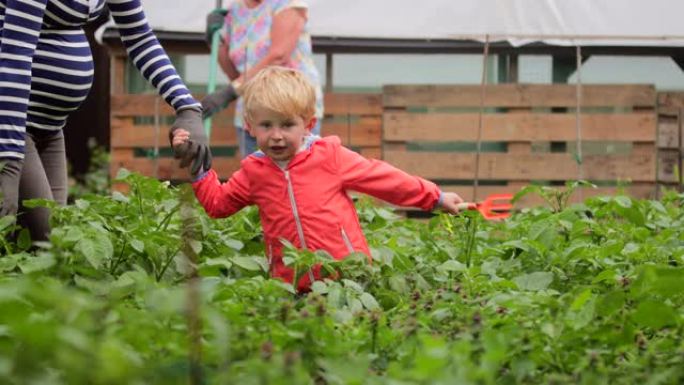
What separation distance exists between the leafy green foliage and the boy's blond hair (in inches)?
19.1

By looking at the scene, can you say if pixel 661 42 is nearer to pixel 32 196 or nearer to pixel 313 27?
pixel 313 27

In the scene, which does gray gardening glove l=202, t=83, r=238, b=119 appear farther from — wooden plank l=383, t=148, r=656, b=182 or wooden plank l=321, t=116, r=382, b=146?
wooden plank l=383, t=148, r=656, b=182

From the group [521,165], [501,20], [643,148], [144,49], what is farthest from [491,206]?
[144,49]

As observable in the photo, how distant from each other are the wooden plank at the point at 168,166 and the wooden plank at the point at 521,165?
1.19 meters

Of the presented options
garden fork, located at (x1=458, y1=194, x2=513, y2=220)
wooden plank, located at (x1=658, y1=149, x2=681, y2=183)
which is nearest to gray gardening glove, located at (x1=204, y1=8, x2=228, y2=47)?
garden fork, located at (x1=458, y1=194, x2=513, y2=220)

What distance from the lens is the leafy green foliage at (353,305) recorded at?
221 centimetres

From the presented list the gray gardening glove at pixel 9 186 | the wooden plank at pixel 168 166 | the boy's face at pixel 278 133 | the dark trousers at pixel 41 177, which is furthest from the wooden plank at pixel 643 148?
the gray gardening glove at pixel 9 186

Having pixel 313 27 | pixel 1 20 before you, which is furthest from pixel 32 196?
pixel 313 27

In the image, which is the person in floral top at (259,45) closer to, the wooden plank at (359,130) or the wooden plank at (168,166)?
the wooden plank at (359,130)

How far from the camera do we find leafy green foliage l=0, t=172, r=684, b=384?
221 cm

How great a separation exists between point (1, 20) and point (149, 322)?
2.73 m

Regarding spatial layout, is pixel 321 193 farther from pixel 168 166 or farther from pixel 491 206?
pixel 168 166

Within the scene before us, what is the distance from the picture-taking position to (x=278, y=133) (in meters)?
4.77

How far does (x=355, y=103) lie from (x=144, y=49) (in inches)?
233
